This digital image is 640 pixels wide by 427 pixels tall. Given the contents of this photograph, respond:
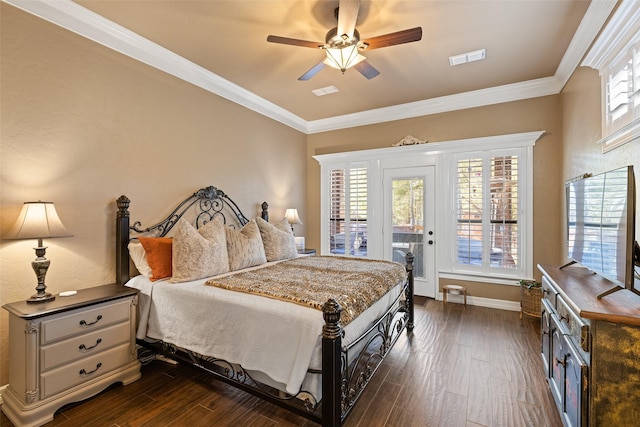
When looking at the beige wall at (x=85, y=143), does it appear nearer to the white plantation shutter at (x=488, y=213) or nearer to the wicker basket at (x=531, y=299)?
the white plantation shutter at (x=488, y=213)

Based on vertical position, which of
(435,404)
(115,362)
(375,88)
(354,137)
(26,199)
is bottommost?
(435,404)

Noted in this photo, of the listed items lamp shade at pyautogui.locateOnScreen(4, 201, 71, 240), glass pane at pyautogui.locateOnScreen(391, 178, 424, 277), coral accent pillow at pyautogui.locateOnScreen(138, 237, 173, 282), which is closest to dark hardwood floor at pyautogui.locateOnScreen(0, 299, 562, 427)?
coral accent pillow at pyautogui.locateOnScreen(138, 237, 173, 282)

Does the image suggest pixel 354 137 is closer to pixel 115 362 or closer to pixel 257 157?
pixel 257 157

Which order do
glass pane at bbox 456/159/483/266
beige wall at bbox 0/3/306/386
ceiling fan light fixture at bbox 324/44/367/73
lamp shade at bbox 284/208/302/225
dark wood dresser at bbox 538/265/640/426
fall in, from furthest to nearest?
lamp shade at bbox 284/208/302/225 → glass pane at bbox 456/159/483/266 → ceiling fan light fixture at bbox 324/44/367/73 → beige wall at bbox 0/3/306/386 → dark wood dresser at bbox 538/265/640/426

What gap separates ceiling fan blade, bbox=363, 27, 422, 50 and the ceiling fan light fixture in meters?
0.16

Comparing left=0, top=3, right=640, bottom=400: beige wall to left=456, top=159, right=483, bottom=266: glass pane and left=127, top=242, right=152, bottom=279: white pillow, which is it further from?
left=456, top=159, right=483, bottom=266: glass pane

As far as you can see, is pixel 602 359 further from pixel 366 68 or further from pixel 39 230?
pixel 39 230

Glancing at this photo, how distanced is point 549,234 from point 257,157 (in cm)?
426

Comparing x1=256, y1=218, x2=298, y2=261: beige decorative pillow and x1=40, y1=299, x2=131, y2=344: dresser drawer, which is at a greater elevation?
x1=256, y1=218, x2=298, y2=261: beige decorative pillow

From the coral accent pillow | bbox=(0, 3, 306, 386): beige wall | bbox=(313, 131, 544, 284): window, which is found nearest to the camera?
bbox=(0, 3, 306, 386): beige wall

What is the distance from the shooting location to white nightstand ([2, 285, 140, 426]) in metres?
1.92

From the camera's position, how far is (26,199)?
2242 millimetres

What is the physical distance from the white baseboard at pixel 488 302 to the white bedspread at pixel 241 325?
2.33 metres

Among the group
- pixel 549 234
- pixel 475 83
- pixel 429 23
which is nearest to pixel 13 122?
pixel 429 23
